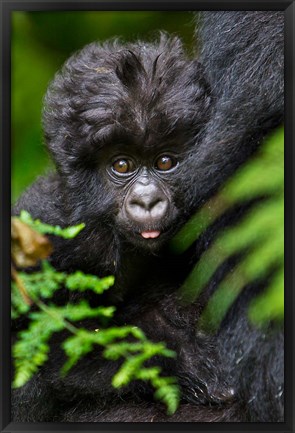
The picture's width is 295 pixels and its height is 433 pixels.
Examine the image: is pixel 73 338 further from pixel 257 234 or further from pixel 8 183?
pixel 257 234

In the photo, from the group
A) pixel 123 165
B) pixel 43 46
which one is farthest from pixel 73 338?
pixel 43 46

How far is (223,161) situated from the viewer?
2705 millimetres

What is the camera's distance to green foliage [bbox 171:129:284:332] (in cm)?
258

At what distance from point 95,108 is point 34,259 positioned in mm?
599

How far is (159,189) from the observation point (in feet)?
9.64

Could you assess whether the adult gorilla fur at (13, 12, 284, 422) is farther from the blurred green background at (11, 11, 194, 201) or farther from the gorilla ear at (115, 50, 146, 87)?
the blurred green background at (11, 11, 194, 201)

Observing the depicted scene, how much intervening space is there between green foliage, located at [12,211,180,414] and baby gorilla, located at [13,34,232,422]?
68mm

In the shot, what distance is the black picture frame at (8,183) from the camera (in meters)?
2.62

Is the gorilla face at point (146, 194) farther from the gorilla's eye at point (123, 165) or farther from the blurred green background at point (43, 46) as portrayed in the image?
the blurred green background at point (43, 46)

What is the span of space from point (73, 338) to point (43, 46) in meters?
1.77

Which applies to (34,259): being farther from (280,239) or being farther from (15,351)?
(280,239)

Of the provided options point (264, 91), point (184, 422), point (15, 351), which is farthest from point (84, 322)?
point (264, 91)

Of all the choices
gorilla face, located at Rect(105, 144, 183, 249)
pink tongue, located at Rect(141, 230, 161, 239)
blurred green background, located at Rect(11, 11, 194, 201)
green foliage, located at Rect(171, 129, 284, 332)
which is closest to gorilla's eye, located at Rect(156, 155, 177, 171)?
gorilla face, located at Rect(105, 144, 183, 249)

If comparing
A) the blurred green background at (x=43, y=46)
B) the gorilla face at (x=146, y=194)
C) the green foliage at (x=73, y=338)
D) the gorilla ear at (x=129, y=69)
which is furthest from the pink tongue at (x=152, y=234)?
the blurred green background at (x=43, y=46)
